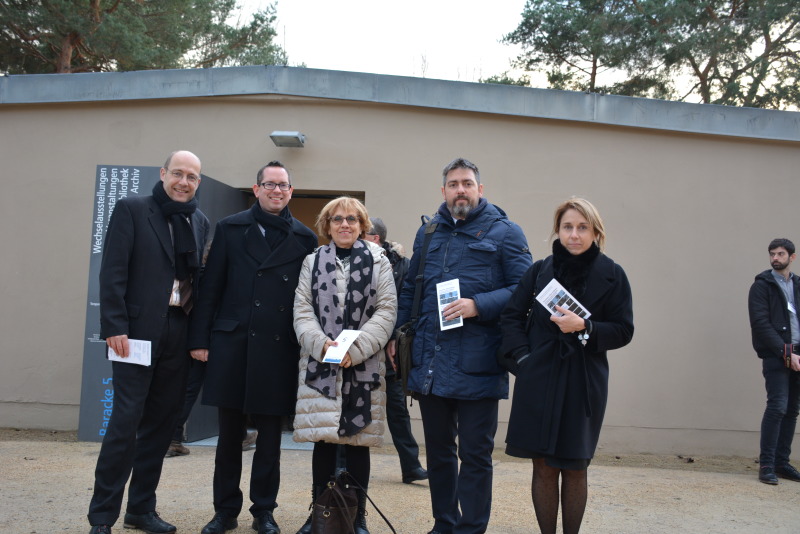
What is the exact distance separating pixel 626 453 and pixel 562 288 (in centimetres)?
439

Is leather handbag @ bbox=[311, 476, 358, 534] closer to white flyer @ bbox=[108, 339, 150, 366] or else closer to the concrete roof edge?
white flyer @ bbox=[108, 339, 150, 366]

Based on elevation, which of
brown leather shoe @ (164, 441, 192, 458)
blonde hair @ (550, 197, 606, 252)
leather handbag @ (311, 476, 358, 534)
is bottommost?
brown leather shoe @ (164, 441, 192, 458)

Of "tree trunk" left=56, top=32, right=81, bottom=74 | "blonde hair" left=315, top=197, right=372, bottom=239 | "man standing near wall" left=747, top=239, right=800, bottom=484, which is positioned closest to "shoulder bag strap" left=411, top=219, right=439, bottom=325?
"blonde hair" left=315, top=197, right=372, bottom=239

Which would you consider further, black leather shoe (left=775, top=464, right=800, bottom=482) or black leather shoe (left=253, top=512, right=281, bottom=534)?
black leather shoe (left=775, top=464, right=800, bottom=482)

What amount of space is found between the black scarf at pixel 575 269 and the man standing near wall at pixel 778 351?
11.3ft

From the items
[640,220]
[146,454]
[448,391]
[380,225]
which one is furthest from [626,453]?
[146,454]

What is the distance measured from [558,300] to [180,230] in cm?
205

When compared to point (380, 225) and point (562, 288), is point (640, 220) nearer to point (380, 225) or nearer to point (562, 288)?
point (380, 225)

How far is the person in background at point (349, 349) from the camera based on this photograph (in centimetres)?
388

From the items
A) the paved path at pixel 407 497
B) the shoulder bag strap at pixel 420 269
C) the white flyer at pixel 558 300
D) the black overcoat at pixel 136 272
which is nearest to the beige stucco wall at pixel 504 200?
the paved path at pixel 407 497

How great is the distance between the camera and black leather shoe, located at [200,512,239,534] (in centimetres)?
399

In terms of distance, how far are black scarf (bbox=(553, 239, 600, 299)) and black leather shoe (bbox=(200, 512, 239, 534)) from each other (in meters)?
2.18

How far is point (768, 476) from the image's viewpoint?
6.14 meters

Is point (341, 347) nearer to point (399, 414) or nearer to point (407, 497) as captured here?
point (407, 497)
